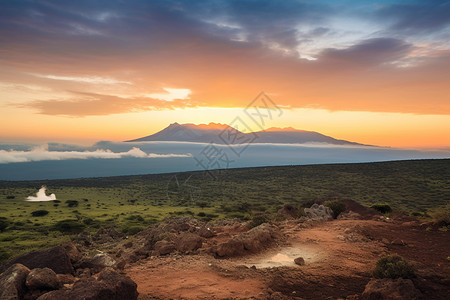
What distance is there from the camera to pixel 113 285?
22.9ft

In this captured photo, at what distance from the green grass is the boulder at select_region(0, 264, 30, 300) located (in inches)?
1018

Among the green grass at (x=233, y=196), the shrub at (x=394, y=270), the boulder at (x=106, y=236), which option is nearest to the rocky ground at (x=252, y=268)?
the shrub at (x=394, y=270)

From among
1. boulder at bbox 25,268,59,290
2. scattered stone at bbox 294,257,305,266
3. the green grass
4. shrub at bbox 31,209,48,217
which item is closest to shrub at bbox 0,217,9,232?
the green grass

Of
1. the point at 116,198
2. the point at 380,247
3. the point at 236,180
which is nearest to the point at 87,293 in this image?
the point at 380,247

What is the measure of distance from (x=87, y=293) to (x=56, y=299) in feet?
2.58

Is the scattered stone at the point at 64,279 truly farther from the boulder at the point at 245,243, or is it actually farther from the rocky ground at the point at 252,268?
the boulder at the point at 245,243

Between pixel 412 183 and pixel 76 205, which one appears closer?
pixel 76 205

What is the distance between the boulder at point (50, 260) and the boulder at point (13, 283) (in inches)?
66.5

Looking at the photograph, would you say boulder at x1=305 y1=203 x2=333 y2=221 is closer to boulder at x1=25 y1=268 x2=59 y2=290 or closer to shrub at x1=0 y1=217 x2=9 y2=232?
boulder at x1=25 y1=268 x2=59 y2=290

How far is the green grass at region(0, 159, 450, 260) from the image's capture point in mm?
44438

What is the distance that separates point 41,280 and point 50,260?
8.09 ft

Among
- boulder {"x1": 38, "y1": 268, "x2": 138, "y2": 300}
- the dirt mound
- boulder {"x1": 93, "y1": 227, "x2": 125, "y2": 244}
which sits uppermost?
boulder {"x1": 38, "y1": 268, "x2": 138, "y2": 300}

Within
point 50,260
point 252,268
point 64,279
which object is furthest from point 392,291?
point 50,260

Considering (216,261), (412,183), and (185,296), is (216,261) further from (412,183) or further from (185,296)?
(412,183)
